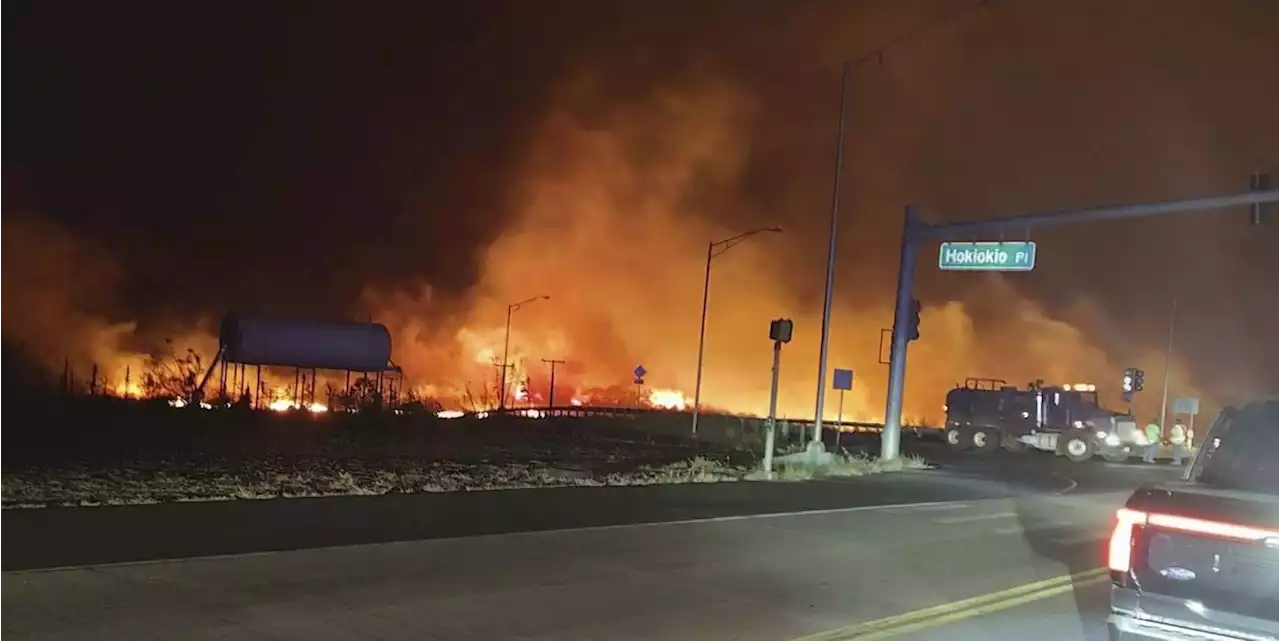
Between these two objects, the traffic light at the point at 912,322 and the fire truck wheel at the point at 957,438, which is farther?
the fire truck wheel at the point at 957,438

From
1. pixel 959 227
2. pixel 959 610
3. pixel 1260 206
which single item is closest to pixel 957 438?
pixel 959 227

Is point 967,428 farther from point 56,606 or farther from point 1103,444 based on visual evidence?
point 56,606

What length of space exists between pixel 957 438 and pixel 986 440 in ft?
4.59

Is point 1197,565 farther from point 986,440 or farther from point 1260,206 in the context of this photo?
point 986,440

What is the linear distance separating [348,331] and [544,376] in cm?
2094

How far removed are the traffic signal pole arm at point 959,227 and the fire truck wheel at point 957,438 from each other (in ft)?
49.8

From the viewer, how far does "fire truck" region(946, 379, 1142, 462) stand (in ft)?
133

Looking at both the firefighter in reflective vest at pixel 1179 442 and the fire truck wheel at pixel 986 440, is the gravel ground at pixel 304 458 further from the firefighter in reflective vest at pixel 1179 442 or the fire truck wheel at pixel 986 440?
the firefighter in reflective vest at pixel 1179 442

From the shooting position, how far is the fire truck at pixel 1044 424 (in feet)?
133

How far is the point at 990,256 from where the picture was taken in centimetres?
2566

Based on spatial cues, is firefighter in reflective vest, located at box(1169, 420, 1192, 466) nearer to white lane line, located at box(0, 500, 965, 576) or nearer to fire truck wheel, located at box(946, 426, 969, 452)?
fire truck wheel, located at box(946, 426, 969, 452)

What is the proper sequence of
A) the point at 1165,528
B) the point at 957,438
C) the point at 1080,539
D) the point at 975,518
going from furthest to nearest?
the point at 957,438
the point at 975,518
the point at 1080,539
the point at 1165,528

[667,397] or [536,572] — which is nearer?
[536,572]

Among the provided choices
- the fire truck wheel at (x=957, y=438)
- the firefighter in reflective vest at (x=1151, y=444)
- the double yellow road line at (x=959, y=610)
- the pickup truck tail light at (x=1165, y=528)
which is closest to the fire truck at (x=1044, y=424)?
the fire truck wheel at (x=957, y=438)
